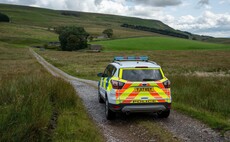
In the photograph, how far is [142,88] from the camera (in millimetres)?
9211

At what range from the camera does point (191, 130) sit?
8.34 metres

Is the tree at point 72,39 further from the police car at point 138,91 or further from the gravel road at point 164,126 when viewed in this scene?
the police car at point 138,91

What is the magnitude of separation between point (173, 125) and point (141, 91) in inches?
60.0

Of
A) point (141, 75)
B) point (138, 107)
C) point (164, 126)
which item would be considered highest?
point (141, 75)

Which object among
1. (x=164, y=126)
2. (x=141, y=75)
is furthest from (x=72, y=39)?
(x=164, y=126)

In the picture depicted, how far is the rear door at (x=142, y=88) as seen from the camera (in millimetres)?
9141

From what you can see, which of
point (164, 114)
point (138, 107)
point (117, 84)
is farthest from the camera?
point (164, 114)

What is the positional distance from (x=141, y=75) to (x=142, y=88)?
49cm

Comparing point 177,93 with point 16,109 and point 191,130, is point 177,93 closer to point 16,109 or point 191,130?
point 191,130

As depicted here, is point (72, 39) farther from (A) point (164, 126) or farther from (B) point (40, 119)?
(B) point (40, 119)

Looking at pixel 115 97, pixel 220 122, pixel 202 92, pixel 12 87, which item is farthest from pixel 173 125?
pixel 12 87

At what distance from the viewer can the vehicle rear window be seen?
9.38 meters

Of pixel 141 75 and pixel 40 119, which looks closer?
pixel 40 119

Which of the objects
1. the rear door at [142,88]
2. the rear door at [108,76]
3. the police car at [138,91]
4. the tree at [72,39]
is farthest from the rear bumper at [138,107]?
the tree at [72,39]
